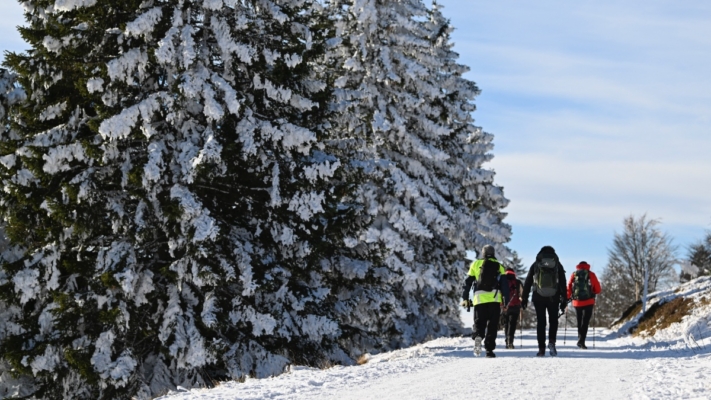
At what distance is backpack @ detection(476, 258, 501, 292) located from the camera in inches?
563

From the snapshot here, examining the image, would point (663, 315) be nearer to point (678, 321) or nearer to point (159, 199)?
point (678, 321)

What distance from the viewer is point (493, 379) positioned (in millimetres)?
10172

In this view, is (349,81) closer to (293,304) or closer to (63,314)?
(293,304)

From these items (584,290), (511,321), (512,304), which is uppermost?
(584,290)

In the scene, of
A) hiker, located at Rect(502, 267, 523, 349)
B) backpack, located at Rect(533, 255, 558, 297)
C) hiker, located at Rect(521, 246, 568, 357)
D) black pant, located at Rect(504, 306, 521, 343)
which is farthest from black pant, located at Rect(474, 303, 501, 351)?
black pant, located at Rect(504, 306, 521, 343)

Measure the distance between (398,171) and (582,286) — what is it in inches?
305

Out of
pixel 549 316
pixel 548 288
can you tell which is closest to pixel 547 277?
pixel 548 288

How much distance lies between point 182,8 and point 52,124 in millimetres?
4000

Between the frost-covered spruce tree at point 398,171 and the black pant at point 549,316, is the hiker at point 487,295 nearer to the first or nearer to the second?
the black pant at point 549,316

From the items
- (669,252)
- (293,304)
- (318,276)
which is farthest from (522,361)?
(669,252)

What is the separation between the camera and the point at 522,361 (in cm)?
1305

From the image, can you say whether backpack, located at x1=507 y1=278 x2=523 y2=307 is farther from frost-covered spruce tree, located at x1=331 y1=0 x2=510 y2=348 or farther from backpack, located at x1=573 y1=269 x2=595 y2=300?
frost-covered spruce tree, located at x1=331 y1=0 x2=510 y2=348

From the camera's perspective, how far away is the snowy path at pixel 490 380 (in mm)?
8922

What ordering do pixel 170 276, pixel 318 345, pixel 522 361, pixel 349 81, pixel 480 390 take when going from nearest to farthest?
1. pixel 480 390
2. pixel 522 361
3. pixel 170 276
4. pixel 318 345
5. pixel 349 81
